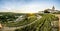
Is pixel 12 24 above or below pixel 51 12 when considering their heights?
below

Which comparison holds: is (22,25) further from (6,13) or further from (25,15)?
(6,13)

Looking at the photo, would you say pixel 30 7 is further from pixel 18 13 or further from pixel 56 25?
pixel 56 25

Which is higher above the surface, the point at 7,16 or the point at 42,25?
the point at 7,16

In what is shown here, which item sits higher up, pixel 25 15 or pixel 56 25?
pixel 25 15

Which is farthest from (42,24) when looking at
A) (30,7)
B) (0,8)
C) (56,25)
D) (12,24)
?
(0,8)

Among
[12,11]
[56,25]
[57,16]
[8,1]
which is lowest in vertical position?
[56,25]

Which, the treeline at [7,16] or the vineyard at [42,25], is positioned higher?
the treeline at [7,16]

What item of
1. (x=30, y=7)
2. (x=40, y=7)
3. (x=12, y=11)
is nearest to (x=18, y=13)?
(x=12, y=11)

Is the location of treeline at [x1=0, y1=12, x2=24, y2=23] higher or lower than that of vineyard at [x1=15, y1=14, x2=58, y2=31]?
higher
